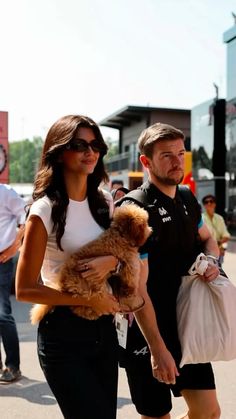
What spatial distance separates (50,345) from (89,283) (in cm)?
30

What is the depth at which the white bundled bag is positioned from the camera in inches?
107

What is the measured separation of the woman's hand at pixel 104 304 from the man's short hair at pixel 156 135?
2.95 ft

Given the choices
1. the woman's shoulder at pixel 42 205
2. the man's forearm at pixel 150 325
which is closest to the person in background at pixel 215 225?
the man's forearm at pixel 150 325

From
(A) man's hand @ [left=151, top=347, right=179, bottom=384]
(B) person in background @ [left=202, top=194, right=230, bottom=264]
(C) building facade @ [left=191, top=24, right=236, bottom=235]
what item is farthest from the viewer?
(C) building facade @ [left=191, top=24, right=236, bottom=235]

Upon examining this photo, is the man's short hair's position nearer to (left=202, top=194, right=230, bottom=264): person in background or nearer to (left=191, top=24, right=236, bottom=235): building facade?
(left=202, top=194, right=230, bottom=264): person in background

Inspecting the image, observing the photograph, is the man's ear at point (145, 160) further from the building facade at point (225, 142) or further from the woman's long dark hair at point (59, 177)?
the building facade at point (225, 142)

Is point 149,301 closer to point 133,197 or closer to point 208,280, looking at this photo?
point 208,280

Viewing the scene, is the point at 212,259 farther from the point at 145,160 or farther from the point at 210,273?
the point at 145,160

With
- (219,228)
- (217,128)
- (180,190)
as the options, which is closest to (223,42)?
(217,128)

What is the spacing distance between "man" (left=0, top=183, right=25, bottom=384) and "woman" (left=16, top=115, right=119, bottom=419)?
2524 millimetres

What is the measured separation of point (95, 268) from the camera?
2.31m

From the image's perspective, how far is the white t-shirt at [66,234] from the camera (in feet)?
7.75

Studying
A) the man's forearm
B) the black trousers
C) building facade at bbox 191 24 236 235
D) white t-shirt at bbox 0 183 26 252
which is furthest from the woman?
building facade at bbox 191 24 236 235

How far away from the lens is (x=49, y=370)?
7.67 ft
